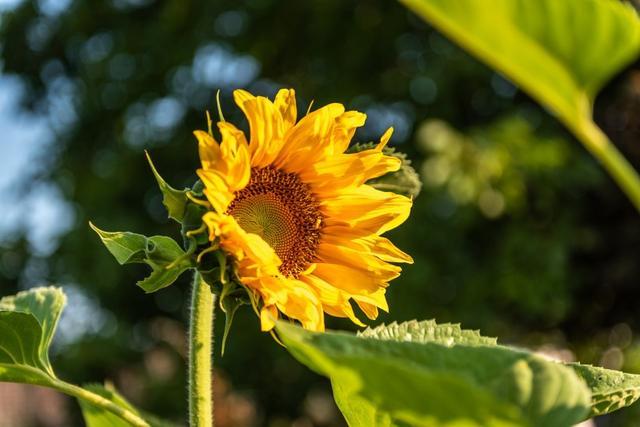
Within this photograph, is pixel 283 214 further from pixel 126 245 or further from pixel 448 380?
pixel 448 380

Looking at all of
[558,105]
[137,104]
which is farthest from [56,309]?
[137,104]

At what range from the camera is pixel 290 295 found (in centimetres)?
55

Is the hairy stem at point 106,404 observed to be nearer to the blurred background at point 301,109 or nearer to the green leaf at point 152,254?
the green leaf at point 152,254

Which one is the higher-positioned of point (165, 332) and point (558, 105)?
point (558, 105)

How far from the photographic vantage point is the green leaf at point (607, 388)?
1.61ft

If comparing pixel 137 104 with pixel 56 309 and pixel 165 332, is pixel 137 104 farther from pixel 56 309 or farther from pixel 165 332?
pixel 56 309

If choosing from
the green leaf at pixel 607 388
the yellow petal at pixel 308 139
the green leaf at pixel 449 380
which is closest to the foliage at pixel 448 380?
the green leaf at pixel 449 380

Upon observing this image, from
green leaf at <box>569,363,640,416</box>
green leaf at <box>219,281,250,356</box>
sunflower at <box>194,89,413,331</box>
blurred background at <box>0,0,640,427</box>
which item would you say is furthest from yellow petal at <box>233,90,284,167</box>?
blurred background at <box>0,0,640,427</box>

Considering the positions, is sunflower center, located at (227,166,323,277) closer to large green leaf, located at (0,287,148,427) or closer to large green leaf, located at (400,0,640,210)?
large green leaf, located at (0,287,148,427)

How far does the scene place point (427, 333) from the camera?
Result: 1.84ft

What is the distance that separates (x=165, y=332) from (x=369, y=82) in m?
1.47

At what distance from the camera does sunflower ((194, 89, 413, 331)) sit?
55 centimetres

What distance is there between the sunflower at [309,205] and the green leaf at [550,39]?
24 cm

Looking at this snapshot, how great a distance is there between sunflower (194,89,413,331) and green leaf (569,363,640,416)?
0.41 ft
